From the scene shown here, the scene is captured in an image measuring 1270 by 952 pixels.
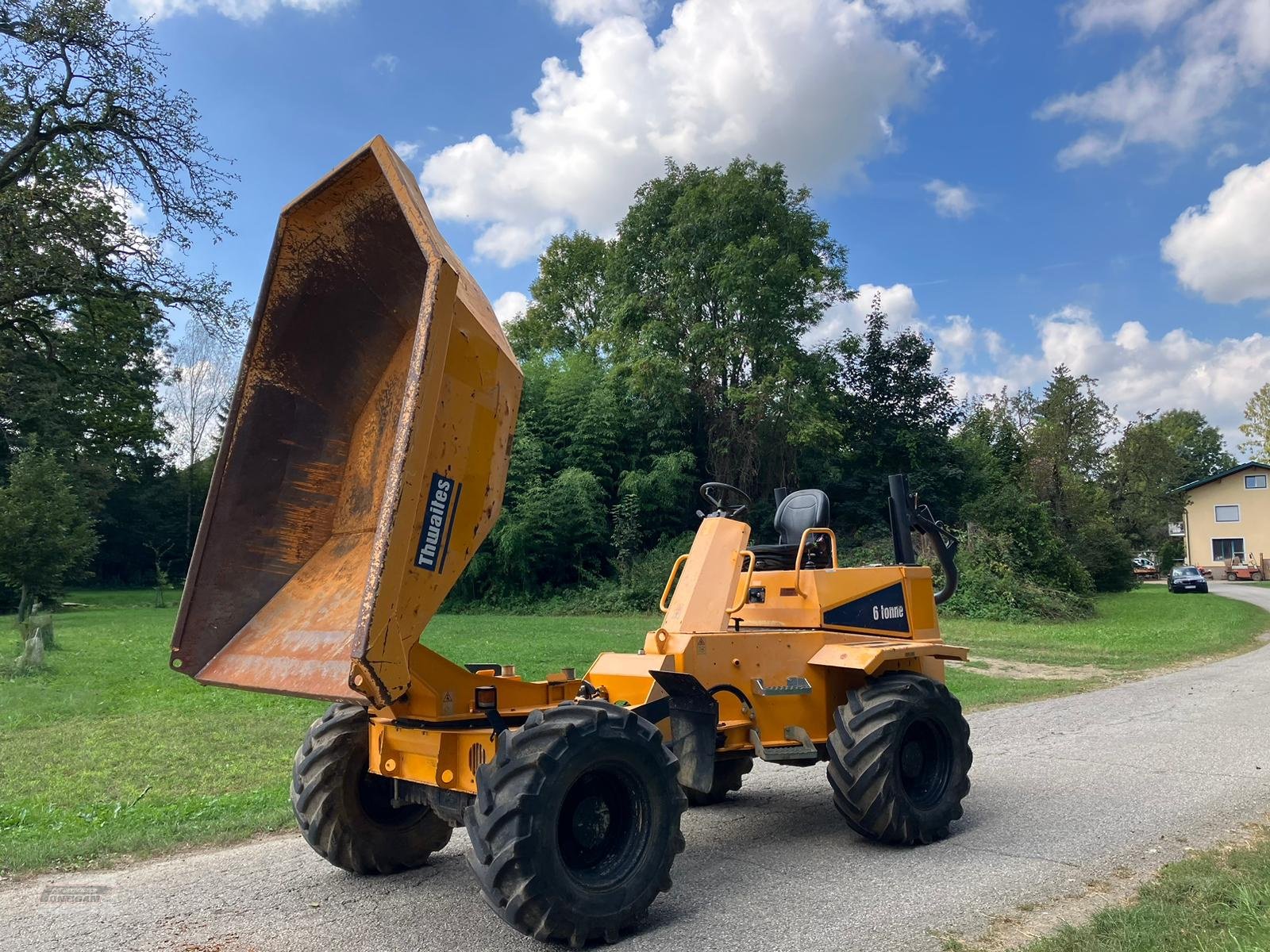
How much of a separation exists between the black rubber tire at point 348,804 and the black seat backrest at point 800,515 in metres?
3.23

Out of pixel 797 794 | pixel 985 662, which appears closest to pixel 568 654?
pixel 985 662

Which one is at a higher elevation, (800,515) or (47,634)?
(800,515)

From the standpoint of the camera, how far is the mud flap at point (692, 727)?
17.5ft

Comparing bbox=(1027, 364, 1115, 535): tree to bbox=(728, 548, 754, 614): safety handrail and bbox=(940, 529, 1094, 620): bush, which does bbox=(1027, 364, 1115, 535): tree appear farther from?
bbox=(728, 548, 754, 614): safety handrail

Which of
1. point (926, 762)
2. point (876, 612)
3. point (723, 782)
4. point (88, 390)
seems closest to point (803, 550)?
point (876, 612)

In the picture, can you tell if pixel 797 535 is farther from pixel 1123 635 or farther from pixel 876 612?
pixel 1123 635

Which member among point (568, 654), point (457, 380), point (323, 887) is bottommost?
point (323, 887)

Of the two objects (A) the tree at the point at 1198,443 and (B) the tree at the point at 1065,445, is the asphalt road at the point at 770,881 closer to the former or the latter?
(B) the tree at the point at 1065,445

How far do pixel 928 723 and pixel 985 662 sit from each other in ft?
37.0

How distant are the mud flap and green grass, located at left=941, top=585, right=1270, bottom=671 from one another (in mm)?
12742

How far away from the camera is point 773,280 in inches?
1134

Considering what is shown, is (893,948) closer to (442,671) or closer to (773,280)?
(442,671)

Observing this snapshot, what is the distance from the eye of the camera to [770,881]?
515 cm

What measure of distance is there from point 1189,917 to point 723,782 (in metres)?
3.29
